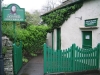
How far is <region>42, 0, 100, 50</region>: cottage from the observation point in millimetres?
7617

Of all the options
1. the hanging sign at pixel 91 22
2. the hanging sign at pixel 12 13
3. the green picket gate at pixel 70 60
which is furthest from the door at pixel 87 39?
the hanging sign at pixel 12 13

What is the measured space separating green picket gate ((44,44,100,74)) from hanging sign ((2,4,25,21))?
2.40 meters

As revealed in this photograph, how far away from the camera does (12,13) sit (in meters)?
7.52

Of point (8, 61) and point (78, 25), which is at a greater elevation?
point (78, 25)

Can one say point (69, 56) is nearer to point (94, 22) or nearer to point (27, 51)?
point (94, 22)

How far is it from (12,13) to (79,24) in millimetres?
4012

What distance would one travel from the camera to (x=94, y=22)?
756 centimetres

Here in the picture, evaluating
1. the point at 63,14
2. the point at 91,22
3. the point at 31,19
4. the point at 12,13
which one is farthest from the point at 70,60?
the point at 31,19

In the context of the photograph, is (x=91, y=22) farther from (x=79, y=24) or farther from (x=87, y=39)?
(x=79, y=24)

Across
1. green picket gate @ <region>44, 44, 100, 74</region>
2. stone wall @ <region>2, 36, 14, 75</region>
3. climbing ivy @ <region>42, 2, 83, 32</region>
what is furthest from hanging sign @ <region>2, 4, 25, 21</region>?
climbing ivy @ <region>42, 2, 83, 32</region>

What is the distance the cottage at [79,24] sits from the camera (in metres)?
7.62

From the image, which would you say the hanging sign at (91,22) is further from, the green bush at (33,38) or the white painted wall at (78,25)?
the green bush at (33,38)

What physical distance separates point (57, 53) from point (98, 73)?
2.20 meters

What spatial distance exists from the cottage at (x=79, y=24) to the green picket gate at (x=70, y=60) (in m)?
0.97
